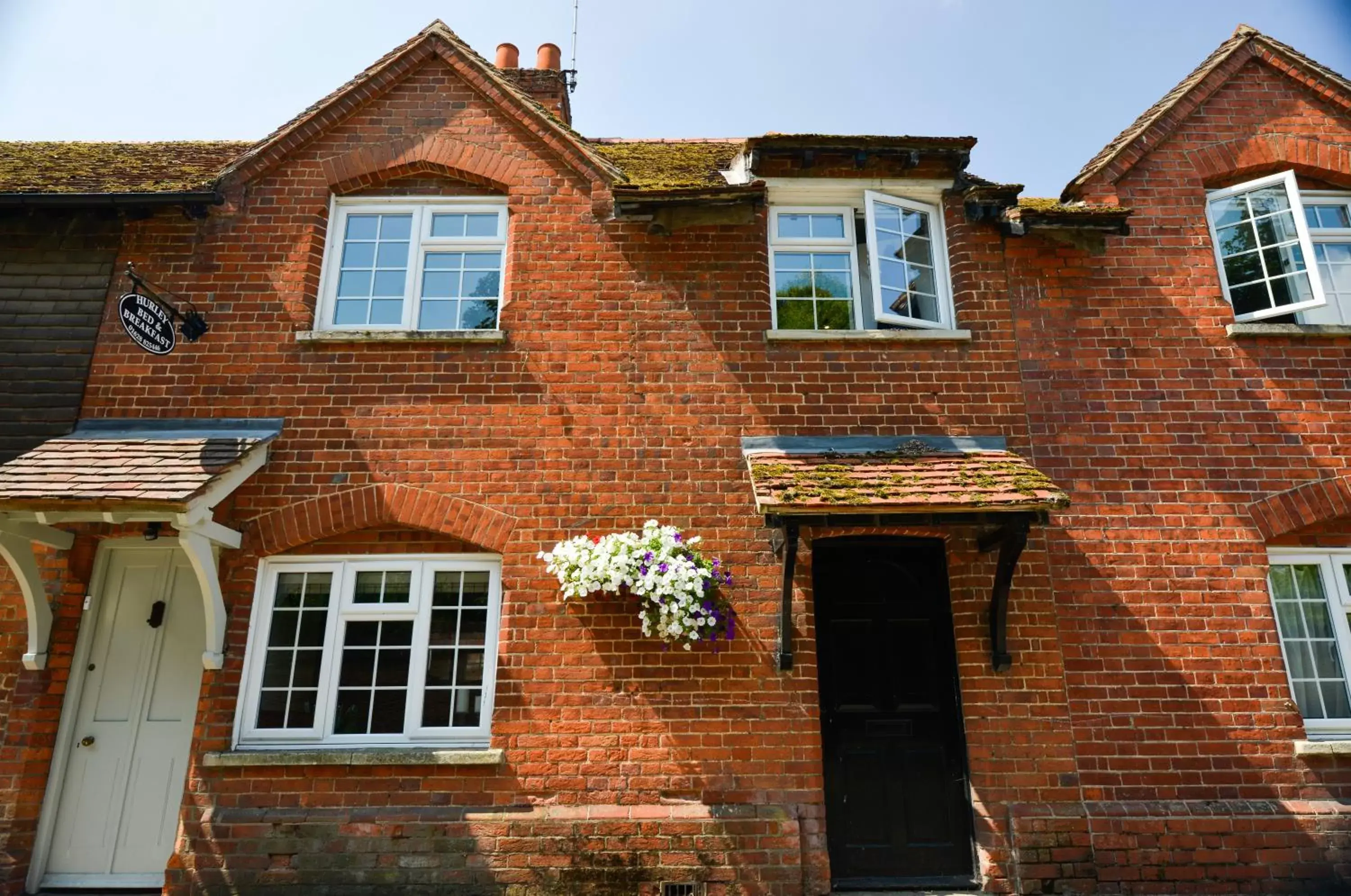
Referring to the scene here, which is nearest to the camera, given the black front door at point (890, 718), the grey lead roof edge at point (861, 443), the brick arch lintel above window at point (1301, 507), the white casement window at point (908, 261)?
the black front door at point (890, 718)

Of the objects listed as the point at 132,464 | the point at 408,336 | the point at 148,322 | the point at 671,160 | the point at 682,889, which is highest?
the point at 671,160

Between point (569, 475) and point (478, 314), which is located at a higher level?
point (478, 314)

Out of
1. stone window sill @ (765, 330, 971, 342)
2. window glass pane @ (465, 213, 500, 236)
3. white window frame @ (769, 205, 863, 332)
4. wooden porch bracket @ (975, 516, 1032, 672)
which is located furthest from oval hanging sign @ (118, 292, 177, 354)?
wooden porch bracket @ (975, 516, 1032, 672)

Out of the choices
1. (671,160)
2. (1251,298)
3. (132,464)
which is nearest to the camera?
(132,464)

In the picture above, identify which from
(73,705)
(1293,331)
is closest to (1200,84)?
(1293,331)

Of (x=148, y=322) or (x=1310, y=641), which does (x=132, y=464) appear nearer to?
(x=148, y=322)

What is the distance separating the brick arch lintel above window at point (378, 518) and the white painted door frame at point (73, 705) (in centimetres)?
110

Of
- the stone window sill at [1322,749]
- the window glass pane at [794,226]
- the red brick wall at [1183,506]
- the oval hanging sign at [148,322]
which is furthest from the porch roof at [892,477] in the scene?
the oval hanging sign at [148,322]

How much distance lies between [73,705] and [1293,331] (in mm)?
11099

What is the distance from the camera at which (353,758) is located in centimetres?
588

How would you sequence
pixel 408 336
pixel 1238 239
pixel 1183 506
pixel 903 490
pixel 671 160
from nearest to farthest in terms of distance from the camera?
1. pixel 903 490
2. pixel 1183 506
3. pixel 408 336
4. pixel 1238 239
5. pixel 671 160

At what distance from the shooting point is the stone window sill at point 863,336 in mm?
6973

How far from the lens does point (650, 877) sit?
562 cm

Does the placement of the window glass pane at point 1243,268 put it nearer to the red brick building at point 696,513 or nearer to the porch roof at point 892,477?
the red brick building at point 696,513
